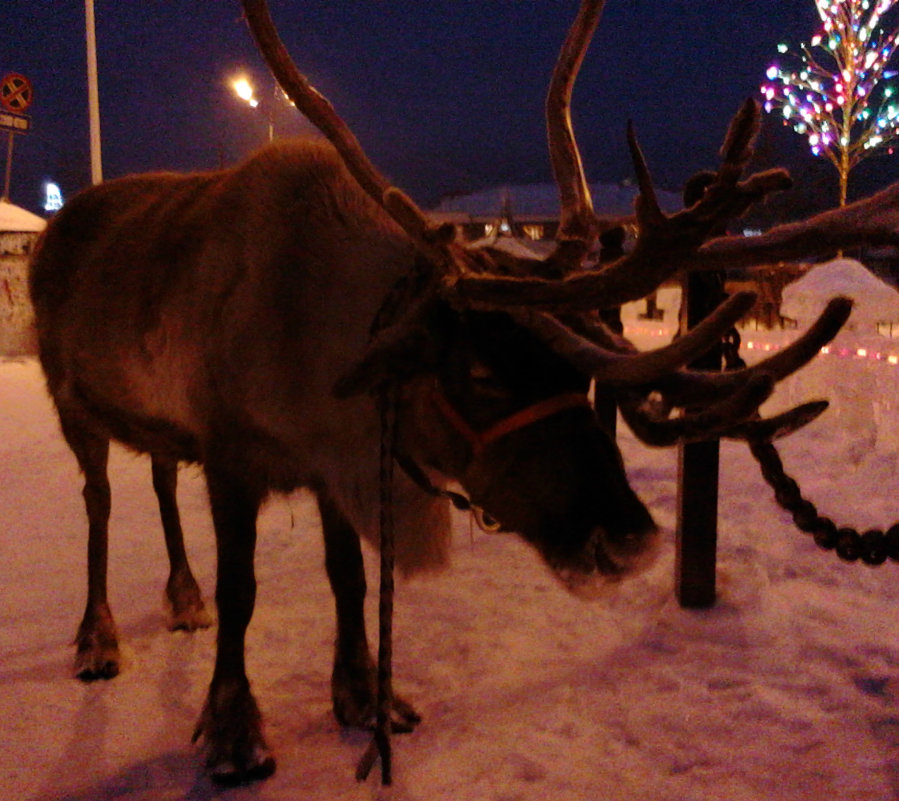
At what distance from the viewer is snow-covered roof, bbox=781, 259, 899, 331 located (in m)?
11.1

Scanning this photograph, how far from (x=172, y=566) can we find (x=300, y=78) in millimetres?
2320

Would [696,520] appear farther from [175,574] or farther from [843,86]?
[843,86]

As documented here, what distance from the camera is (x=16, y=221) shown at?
12.7 meters

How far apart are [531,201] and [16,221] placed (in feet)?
102

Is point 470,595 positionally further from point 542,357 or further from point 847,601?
point 542,357

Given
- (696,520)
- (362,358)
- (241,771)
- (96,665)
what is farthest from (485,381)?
(96,665)

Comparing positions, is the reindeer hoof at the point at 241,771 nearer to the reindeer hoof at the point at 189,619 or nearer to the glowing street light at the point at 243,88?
the reindeer hoof at the point at 189,619

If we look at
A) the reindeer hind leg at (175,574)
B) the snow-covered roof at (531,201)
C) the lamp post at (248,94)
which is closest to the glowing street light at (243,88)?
the lamp post at (248,94)

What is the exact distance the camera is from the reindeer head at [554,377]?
184 cm

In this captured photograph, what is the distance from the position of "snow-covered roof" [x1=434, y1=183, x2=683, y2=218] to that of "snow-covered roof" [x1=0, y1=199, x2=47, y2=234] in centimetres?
2579

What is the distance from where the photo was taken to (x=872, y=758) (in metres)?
2.44

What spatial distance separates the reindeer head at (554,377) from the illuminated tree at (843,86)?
18029 mm

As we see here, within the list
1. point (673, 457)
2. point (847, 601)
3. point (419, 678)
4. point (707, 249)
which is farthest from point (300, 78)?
point (673, 457)

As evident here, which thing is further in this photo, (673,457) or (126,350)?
(673,457)
